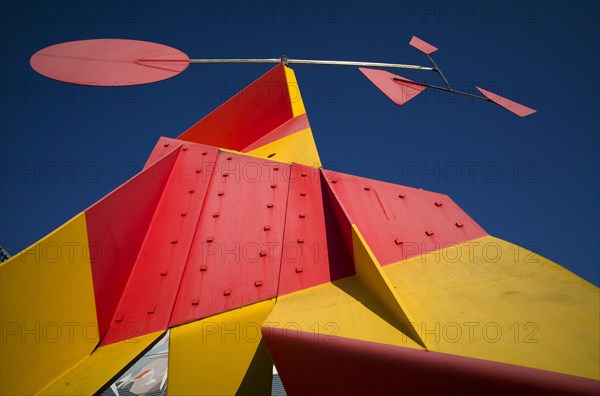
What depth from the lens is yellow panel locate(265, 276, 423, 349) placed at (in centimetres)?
302

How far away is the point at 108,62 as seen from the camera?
5766 mm

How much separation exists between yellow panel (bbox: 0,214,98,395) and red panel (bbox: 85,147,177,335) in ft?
0.36

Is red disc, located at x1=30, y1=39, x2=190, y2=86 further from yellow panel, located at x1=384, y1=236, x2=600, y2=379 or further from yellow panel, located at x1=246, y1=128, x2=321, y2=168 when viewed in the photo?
yellow panel, located at x1=384, y1=236, x2=600, y2=379

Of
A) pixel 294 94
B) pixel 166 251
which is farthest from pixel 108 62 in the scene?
pixel 294 94

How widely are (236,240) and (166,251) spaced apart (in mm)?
800

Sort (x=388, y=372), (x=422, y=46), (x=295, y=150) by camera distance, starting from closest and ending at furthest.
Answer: (x=388, y=372), (x=295, y=150), (x=422, y=46)

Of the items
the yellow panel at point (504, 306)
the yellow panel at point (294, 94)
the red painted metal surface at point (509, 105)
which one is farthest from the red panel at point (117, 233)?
the red painted metal surface at point (509, 105)

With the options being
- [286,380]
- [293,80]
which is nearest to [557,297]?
[286,380]

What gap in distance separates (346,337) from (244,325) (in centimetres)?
133

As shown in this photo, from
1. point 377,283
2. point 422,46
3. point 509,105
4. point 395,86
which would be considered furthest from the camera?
point 422,46

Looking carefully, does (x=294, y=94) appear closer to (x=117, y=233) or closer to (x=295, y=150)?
(x=295, y=150)

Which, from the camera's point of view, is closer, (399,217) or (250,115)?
(399,217)

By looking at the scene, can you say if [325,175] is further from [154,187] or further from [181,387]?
[181,387]

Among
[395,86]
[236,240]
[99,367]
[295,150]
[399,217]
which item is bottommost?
[99,367]
